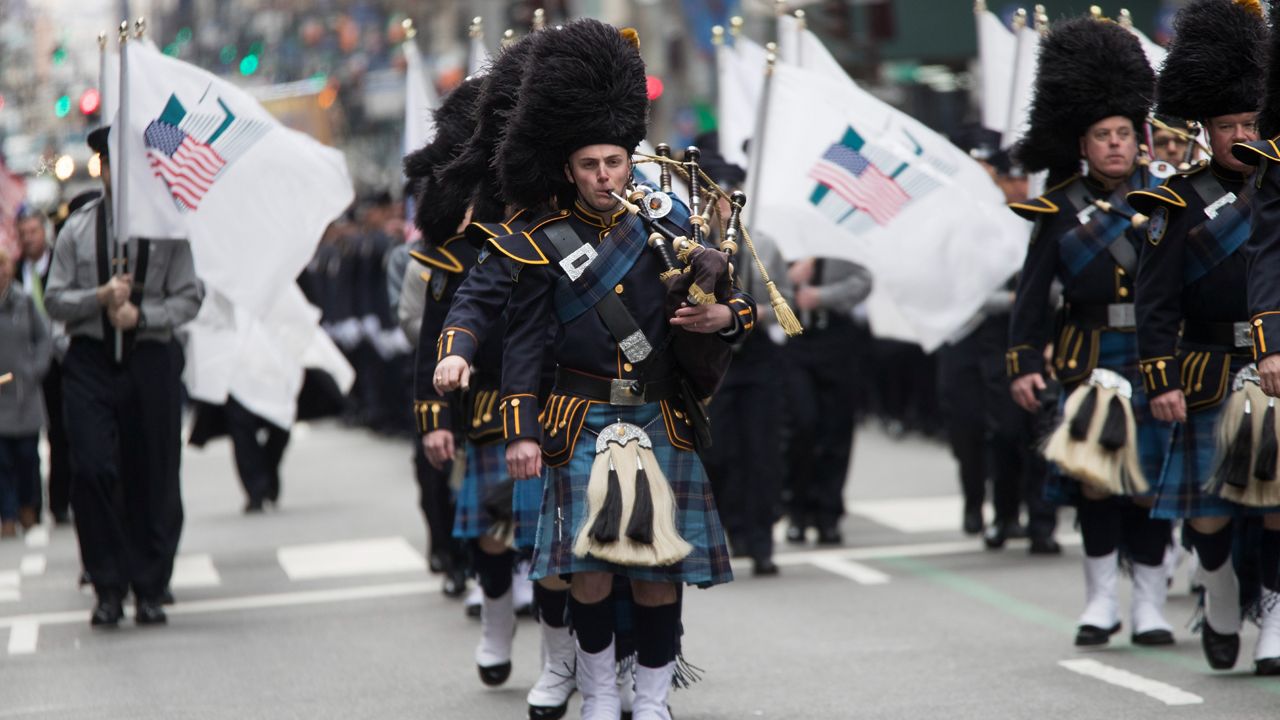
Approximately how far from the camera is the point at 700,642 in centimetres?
873

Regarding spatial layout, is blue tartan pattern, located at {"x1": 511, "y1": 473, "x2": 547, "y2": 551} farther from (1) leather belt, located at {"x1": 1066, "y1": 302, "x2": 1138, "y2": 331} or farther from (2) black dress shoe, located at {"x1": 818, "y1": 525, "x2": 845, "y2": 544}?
(2) black dress shoe, located at {"x1": 818, "y1": 525, "x2": 845, "y2": 544}

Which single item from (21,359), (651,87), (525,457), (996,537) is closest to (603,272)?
(525,457)

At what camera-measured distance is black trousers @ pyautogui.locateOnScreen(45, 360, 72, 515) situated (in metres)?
13.5

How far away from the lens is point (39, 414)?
1405 cm

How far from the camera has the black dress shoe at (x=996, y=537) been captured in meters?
11.3

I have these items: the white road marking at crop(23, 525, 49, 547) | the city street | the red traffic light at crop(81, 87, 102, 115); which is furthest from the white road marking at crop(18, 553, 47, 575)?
the red traffic light at crop(81, 87, 102, 115)

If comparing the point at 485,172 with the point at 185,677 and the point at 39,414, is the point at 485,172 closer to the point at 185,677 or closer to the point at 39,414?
the point at 185,677

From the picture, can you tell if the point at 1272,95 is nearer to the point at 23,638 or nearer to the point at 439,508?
the point at 439,508

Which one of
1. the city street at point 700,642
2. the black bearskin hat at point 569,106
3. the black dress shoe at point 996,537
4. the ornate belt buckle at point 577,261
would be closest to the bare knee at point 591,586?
the ornate belt buckle at point 577,261

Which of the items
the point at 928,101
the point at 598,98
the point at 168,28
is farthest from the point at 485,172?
the point at 168,28

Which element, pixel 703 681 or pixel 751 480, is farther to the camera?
pixel 751 480

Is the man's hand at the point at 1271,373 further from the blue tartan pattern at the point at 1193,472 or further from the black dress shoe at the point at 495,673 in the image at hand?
the black dress shoe at the point at 495,673

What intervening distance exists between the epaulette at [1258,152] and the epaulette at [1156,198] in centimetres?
76

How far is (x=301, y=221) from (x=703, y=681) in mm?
3463
